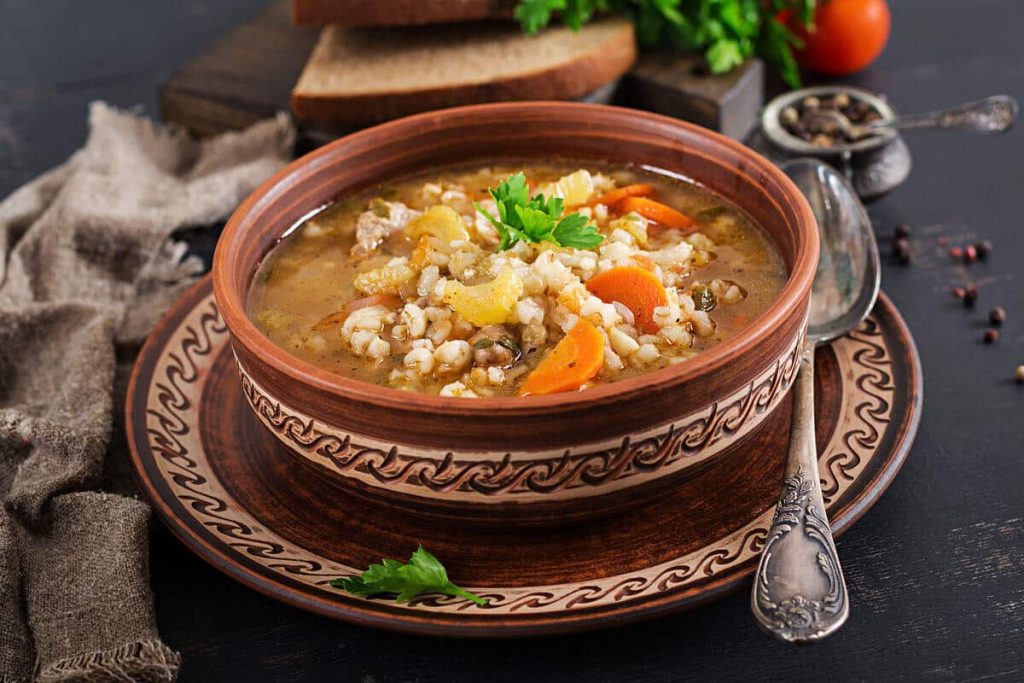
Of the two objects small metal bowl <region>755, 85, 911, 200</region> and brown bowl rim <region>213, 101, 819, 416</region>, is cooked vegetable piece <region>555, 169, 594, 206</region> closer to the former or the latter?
brown bowl rim <region>213, 101, 819, 416</region>

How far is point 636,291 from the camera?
2.99 meters

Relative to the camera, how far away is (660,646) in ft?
8.86

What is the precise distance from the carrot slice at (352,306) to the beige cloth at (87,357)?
0.68 meters

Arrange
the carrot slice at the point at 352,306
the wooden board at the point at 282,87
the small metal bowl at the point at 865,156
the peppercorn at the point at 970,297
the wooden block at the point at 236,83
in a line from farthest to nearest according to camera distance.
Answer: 1. the wooden block at the point at 236,83
2. the wooden board at the point at 282,87
3. the small metal bowl at the point at 865,156
4. the peppercorn at the point at 970,297
5. the carrot slice at the point at 352,306

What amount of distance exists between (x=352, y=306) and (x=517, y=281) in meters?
0.56

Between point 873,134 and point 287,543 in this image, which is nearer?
point 287,543

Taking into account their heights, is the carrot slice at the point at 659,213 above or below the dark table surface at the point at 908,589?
above

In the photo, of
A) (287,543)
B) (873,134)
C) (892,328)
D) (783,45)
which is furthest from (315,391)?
(783,45)

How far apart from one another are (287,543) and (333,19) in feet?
9.60

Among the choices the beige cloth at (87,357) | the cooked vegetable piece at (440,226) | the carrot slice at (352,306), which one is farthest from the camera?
the cooked vegetable piece at (440,226)

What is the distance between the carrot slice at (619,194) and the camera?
142 inches

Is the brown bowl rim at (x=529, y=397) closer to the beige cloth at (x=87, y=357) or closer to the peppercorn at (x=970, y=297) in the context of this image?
the beige cloth at (x=87, y=357)

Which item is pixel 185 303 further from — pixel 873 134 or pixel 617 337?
pixel 873 134

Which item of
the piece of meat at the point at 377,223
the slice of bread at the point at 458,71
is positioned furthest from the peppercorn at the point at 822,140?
the piece of meat at the point at 377,223
